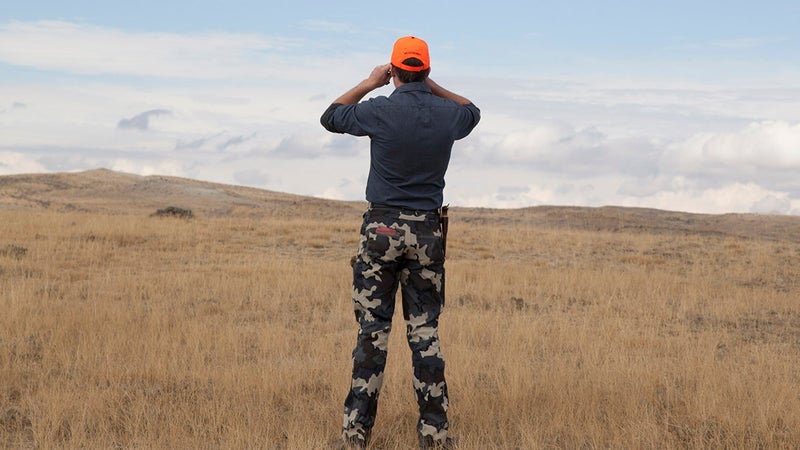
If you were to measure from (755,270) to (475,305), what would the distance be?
8325 millimetres

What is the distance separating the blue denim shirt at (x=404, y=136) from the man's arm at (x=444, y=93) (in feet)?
0.50

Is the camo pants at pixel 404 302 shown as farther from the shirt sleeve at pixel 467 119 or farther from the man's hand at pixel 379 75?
the man's hand at pixel 379 75

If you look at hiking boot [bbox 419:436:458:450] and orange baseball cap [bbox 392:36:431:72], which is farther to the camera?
hiking boot [bbox 419:436:458:450]

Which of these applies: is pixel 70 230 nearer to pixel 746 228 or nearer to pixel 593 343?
pixel 593 343

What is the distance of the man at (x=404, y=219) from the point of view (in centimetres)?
460

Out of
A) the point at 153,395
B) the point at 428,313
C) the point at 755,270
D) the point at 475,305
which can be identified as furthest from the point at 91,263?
the point at 755,270

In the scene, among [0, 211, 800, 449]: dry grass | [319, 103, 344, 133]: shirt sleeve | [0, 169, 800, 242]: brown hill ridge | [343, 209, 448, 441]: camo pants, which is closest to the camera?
[343, 209, 448, 441]: camo pants

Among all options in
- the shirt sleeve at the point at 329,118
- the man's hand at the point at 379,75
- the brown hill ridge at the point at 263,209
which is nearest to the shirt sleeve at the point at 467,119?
the man's hand at the point at 379,75

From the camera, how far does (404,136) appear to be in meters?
4.60

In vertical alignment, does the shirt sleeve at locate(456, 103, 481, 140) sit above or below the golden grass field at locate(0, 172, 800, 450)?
above

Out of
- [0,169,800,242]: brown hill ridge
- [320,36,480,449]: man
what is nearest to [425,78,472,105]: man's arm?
[320,36,480,449]: man

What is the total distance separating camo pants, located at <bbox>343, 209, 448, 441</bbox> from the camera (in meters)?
4.58

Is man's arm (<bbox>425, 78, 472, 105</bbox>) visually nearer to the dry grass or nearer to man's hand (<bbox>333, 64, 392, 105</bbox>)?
man's hand (<bbox>333, 64, 392, 105</bbox>)

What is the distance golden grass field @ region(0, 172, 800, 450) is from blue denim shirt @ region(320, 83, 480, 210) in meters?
1.65
